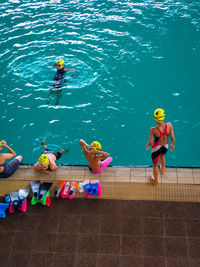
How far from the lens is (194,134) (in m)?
9.87

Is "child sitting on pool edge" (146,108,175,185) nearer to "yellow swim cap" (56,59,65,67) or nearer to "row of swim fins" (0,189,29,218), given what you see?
"row of swim fins" (0,189,29,218)

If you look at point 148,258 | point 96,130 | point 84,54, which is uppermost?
point 84,54

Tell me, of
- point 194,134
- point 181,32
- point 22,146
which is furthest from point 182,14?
point 22,146

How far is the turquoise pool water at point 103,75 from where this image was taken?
9969mm

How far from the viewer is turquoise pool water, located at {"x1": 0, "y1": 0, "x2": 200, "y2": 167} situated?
392 inches

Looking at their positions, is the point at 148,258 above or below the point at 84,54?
below

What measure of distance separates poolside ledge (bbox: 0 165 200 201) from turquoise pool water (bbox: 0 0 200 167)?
45.8 inches

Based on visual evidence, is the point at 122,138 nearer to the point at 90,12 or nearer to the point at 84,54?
the point at 84,54

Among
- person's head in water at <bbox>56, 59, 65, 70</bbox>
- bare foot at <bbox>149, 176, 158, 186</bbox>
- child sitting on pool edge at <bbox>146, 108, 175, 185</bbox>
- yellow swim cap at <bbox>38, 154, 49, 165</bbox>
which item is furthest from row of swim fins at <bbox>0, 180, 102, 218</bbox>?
person's head in water at <bbox>56, 59, 65, 70</bbox>

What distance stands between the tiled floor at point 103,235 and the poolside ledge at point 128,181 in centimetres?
20

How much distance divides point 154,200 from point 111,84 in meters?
4.95

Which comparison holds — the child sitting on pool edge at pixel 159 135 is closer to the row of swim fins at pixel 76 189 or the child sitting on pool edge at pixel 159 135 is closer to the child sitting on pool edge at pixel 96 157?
the child sitting on pool edge at pixel 96 157

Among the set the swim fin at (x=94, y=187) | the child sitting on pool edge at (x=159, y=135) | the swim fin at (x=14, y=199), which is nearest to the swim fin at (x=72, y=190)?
the swim fin at (x=94, y=187)

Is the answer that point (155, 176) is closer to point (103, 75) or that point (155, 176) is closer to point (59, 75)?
point (103, 75)
